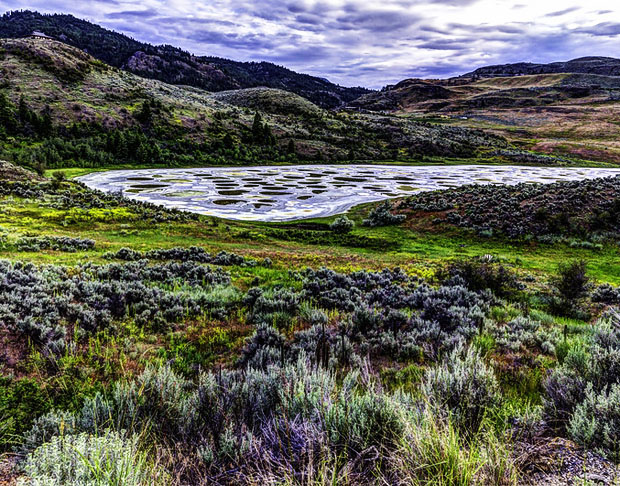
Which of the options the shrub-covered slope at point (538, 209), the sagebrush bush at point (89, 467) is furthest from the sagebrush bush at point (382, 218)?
the sagebrush bush at point (89, 467)

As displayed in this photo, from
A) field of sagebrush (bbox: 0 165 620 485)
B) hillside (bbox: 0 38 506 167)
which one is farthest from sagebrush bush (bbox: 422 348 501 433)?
hillside (bbox: 0 38 506 167)

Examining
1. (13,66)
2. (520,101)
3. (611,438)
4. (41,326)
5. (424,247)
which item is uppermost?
(520,101)

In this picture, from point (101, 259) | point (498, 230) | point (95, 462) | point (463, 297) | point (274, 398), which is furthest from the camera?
point (498, 230)

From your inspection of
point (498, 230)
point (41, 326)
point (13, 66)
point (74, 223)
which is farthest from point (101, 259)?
point (13, 66)

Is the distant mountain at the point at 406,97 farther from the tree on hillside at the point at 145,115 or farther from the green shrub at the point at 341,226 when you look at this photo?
the green shrub at the point at 341,226

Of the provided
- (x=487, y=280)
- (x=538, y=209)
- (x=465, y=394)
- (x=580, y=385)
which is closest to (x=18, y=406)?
(x=465, y=394)

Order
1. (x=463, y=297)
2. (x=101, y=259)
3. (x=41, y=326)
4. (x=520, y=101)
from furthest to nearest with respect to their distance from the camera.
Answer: (x=520, y=101)
(x=101, y=259)
(x=463, y=297)
(x=41, y=326)

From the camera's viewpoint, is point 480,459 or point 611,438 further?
point 611,438

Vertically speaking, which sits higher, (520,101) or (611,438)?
(520,101)

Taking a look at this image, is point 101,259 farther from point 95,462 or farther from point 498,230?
point 498,230
